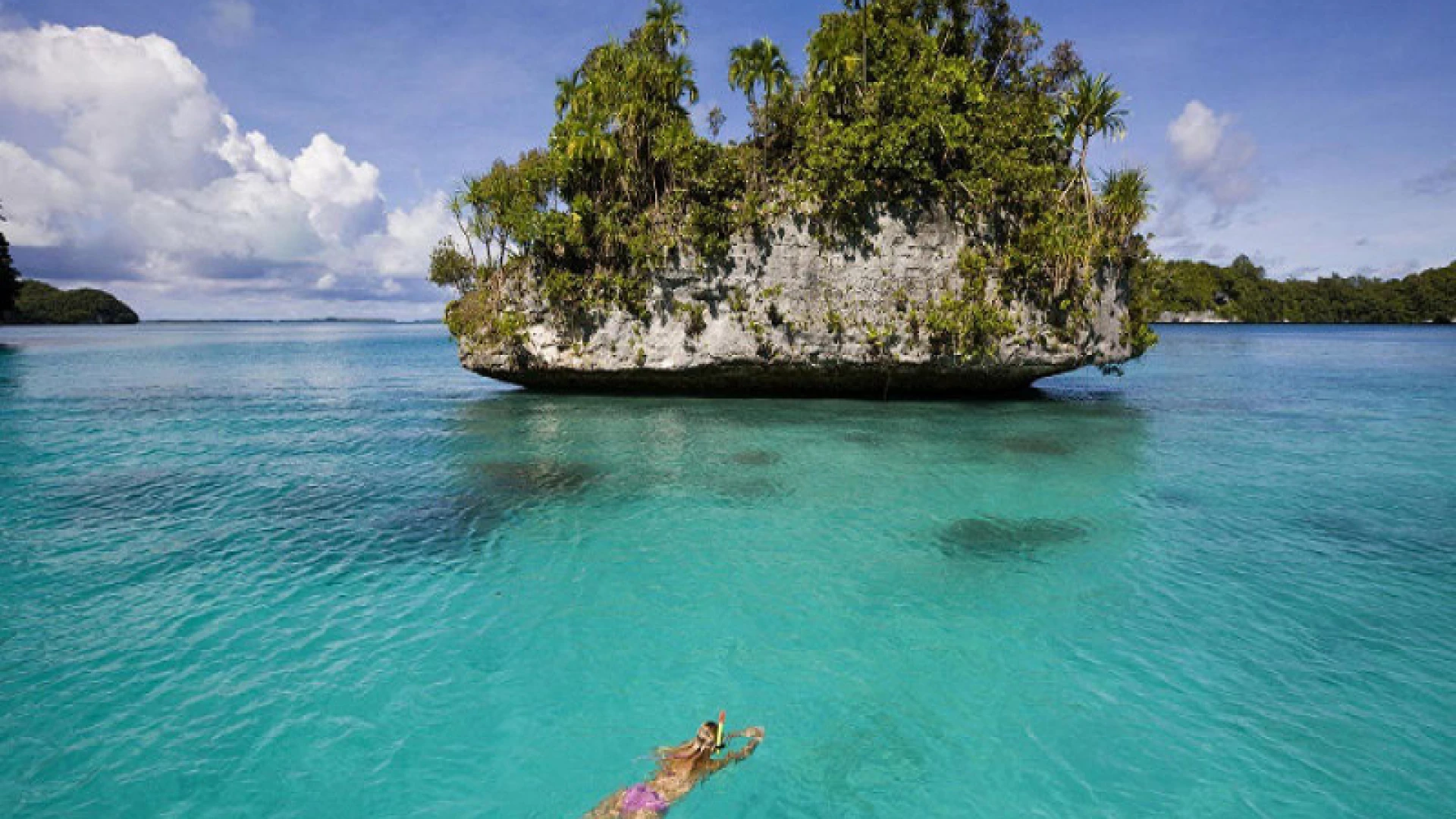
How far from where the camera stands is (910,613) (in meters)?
8.62

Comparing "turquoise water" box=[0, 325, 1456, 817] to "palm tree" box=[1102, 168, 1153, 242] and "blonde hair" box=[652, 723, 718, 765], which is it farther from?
"palm tree" box=[1102, 168, 1153, 242]

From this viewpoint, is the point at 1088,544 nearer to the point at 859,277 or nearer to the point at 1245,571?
the point at 1245,571

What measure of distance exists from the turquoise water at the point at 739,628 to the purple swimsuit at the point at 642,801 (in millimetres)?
197

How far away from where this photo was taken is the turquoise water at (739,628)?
5676 mm

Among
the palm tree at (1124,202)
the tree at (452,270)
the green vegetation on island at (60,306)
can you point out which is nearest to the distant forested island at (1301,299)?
the palm tree at (1124,202)

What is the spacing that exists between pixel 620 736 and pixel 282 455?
16.4 metres

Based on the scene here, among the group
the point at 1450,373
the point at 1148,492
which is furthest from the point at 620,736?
the point at 1450,373

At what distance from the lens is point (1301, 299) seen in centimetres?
12775

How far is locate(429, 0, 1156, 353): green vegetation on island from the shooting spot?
2402 centimetres

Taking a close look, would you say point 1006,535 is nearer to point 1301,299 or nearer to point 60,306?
point 1301,299

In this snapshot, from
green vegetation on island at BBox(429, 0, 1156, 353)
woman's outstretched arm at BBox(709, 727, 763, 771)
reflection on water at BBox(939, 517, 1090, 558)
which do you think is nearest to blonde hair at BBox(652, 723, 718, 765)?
woman's outstretched arm at BBox(709, 727, 763, 771)

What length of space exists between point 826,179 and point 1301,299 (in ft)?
492

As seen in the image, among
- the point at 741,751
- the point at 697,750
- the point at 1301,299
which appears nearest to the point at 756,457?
the point at 741,751

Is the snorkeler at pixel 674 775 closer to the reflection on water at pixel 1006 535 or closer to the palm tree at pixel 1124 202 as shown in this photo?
the reflection on water at pixel 1006 535
